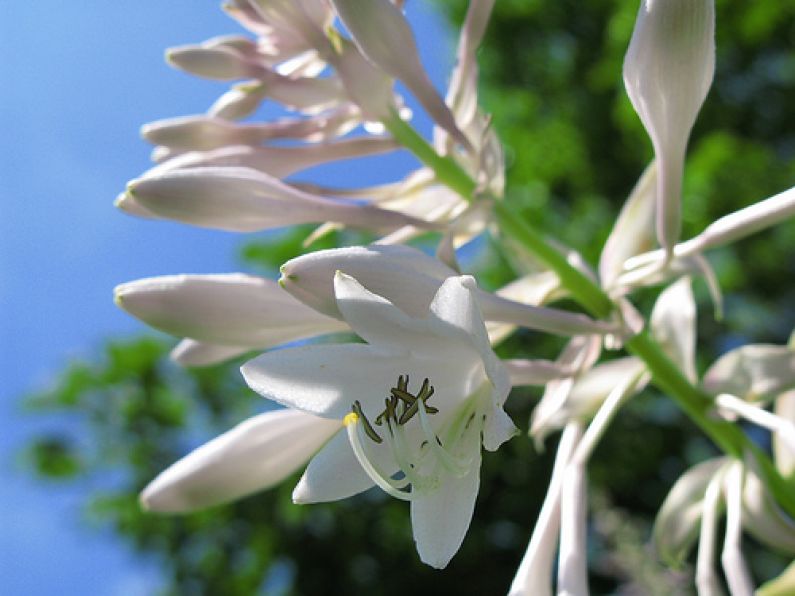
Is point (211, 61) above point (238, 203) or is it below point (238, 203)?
above

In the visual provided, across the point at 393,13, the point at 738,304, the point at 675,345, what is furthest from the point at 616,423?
the point at 393,13

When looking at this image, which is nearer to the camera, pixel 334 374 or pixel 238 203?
pixel 334 374

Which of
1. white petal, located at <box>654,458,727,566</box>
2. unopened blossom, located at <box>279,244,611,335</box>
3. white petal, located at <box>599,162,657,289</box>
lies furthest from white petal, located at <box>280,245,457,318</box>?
white petal, located at <box>654,458,727,566</box>

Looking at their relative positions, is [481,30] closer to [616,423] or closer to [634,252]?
[634,252]

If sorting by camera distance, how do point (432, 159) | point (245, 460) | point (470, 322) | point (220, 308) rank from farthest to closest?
point (432, 159) → point (245, 460) → point (220, 308) → point (470, 322)

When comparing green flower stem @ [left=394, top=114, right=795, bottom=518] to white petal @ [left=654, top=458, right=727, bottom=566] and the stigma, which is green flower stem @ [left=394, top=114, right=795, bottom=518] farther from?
the stigma

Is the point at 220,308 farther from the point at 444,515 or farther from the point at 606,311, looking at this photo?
the point at 606,311

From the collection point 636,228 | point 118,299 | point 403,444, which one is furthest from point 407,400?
point 636,228
